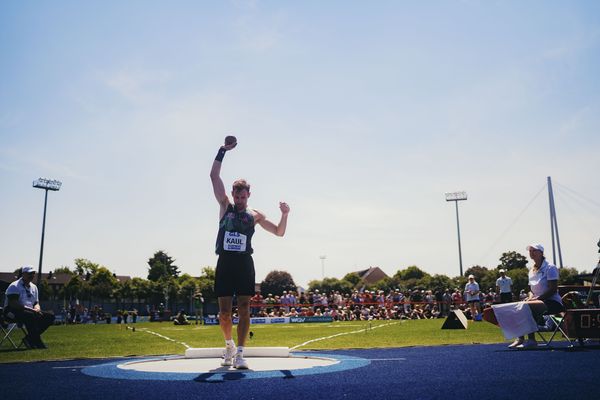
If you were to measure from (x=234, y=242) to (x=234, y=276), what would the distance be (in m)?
0.40

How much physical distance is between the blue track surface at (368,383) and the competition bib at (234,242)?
4.79 feet

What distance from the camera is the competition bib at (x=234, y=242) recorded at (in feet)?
18.8

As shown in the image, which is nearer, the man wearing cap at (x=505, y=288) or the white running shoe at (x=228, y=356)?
the white running shoe at (x=228, y=356)

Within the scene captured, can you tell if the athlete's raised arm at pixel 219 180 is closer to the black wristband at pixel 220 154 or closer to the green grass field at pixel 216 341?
the black wristband at pixel 220 154

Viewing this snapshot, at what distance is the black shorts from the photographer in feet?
18.5

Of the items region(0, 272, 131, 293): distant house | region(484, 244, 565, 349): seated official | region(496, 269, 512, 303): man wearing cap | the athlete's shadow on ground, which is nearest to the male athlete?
the athlete's shadow on ground

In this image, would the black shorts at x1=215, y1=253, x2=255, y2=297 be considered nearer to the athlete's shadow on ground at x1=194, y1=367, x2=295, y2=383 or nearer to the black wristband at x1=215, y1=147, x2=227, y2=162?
the athlete's shadow on ground at x1=194, y1=367, x2=295, y2=383

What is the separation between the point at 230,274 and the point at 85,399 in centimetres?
237

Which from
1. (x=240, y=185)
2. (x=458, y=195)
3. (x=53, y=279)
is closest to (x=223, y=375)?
(x=240, y=185)

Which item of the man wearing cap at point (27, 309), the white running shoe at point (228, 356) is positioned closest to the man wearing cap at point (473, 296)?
the man wearing cap at point (27, 309)

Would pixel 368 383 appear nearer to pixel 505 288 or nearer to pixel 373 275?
pixel 505 288

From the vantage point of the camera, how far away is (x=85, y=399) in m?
3.50

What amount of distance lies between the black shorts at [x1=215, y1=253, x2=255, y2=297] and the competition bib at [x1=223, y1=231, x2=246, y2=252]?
8cm

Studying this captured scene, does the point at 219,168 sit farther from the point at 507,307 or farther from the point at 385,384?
the point at 507,307
